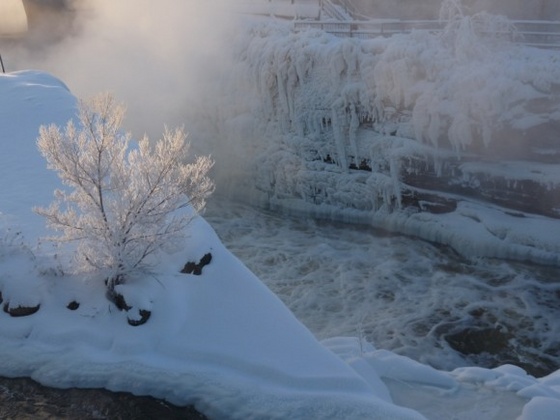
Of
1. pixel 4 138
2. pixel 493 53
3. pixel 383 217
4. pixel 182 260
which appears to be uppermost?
pixel 493 53

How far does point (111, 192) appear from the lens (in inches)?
295

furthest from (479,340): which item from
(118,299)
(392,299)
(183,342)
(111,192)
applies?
(111,192)

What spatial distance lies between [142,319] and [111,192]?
168 cm

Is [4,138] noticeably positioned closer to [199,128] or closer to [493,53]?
[199,128]

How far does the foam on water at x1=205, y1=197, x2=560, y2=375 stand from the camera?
32.4ft

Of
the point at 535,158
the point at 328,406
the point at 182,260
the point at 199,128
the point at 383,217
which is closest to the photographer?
the point at 328,406

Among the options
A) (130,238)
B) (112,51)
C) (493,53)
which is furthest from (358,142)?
(112,51)

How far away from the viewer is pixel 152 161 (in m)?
7.36

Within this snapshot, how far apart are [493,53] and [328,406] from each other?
10362 millimetres

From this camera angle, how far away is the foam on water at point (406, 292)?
9891 mm

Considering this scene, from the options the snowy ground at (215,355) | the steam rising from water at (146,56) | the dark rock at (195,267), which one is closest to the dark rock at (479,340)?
the snowy ground at (215,355)

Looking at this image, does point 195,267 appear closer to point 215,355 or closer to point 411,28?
point 215,355

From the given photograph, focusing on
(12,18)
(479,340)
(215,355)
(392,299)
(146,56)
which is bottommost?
(479,340)

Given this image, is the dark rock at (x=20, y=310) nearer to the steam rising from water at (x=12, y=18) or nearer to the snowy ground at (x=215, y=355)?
the snowy ground at (x=215, y=355)
